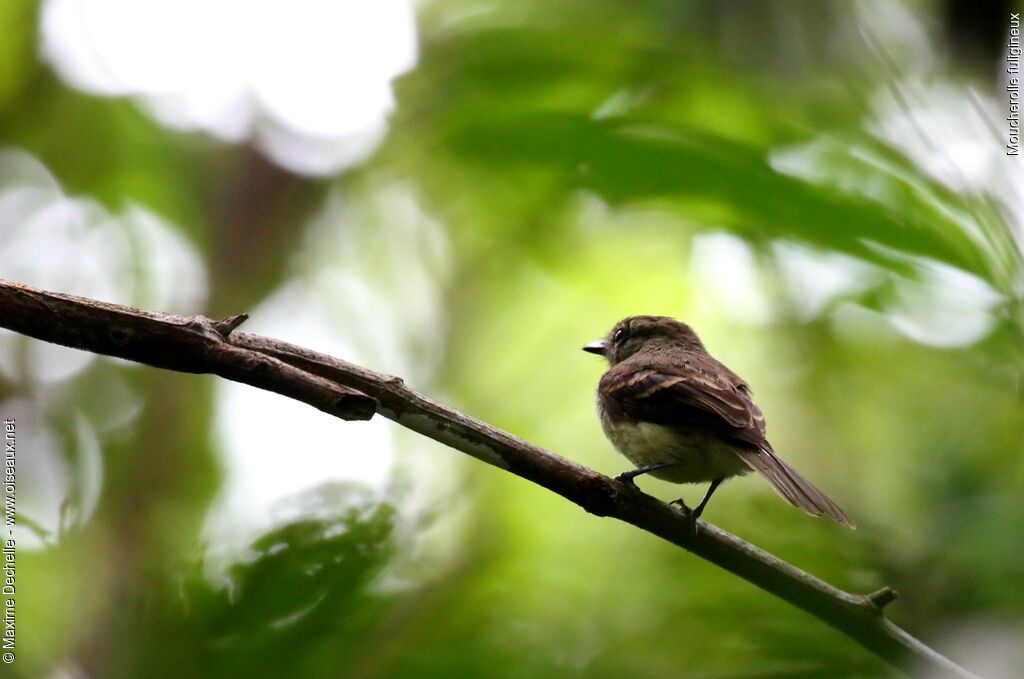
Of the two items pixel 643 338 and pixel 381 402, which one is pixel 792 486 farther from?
pixel 643 338

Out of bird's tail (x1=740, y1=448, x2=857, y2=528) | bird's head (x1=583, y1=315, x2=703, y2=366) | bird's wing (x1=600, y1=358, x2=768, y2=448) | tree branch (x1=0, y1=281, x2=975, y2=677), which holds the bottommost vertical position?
tree branch (x1=0, y1=281, x2=975, y2=677)

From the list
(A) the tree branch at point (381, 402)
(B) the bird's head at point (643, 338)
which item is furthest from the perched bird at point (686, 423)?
(A) the tree branch at point (381, 402)

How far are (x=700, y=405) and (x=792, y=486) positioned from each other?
1.90ft

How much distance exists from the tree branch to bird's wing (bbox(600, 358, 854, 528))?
85 cm

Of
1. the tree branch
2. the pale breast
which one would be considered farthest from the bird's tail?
the tree branch

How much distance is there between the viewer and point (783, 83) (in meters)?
2.76

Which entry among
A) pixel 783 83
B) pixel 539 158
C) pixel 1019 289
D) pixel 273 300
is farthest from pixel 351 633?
pixel 273 300

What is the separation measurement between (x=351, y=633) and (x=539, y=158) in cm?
122

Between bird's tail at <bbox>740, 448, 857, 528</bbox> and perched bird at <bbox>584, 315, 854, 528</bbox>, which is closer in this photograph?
bird's tail at <bbox>740, 448, 857, 528</bbox>

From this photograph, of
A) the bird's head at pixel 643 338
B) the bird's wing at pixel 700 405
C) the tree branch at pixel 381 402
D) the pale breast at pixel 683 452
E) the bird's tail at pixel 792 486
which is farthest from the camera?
the bird's head at pixel 643 338

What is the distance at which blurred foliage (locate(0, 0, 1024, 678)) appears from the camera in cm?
181

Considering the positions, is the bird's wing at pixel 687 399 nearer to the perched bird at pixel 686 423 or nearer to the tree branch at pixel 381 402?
the perched bird at pixel 686 423

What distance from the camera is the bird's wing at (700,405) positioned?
10.7ft

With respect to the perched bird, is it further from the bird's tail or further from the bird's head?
the bird's head
